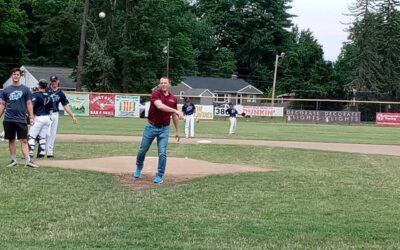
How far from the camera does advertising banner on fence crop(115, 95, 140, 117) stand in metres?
→ 47.7

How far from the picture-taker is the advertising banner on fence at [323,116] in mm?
52969

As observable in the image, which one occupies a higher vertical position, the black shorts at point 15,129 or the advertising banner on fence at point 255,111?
the black shorts at point 15,129

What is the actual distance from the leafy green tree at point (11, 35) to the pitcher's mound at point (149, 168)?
6247 centimetres

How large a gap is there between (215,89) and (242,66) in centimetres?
1912

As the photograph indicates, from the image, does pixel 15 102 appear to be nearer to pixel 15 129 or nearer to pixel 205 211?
pixel 15 129

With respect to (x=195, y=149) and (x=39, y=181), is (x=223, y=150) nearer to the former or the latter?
(x=195, y=149)

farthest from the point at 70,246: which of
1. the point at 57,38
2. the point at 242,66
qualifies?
the point at 242,66

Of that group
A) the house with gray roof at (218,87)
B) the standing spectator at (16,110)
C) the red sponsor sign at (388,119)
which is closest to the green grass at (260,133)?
the standing spectator at (16,110)

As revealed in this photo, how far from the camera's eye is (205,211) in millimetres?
7629

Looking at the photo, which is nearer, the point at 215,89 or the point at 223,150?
the point at 223,150

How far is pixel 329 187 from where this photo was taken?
10.1 m

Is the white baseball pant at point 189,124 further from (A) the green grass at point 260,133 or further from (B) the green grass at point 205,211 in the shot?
(B) the green grass at point 205,211

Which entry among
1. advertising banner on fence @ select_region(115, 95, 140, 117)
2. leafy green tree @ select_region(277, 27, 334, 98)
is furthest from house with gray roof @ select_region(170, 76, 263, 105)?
advertising banner on fence @ select_region(115, 95, 140, 117)

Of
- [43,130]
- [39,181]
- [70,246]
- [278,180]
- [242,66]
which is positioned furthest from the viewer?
[242,66]
